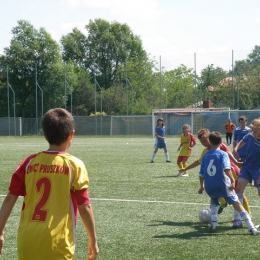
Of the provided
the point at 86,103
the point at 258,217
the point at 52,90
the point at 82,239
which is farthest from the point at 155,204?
the point at 86,103

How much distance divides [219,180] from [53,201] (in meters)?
4.85

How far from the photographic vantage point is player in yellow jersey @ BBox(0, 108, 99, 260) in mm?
4277

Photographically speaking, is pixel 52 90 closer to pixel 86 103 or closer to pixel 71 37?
pixel 86 103

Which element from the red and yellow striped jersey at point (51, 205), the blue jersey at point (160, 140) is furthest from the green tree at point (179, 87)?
the red and yellow striped jersey at point (51, 205)

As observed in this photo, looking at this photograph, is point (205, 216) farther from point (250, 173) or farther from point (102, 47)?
point (102, 47)

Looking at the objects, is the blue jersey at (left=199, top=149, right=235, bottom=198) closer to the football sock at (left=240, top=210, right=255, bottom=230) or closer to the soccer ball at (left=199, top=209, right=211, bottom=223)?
the football sock at (left=240, top=210, right=255, bottom=230)

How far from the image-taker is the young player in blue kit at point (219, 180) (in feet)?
28.9

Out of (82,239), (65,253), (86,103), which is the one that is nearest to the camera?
(65,253)

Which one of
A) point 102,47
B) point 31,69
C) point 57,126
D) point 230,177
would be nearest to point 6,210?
point 57,126

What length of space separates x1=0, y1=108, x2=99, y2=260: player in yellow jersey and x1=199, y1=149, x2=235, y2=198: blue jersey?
185 inches

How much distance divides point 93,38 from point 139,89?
968 inches

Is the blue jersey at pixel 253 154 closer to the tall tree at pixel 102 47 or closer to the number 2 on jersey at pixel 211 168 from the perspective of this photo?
the number 2 on jersey at pixel 211 168

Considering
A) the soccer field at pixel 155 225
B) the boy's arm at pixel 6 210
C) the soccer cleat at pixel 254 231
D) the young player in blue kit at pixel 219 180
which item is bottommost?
the soccer field at pixel 155 225

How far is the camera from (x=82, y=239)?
8414 mm
